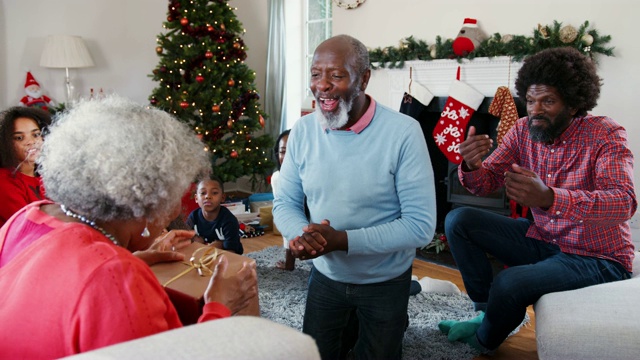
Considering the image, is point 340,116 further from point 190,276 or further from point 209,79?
point 209,79

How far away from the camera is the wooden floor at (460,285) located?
2.47 m

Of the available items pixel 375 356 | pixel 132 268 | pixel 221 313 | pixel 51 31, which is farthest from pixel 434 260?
pixel 51 31

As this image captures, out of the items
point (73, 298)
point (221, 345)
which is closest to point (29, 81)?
point (73, 298)

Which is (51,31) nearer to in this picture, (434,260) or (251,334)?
(434,260)

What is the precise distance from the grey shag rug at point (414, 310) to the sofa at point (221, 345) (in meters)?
1.78

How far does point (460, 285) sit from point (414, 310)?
0.57m

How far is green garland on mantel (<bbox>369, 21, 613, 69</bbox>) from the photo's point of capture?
308 cm

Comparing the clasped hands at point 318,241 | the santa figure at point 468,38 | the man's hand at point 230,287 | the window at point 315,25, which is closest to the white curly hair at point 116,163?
the man's hand at point 230,287

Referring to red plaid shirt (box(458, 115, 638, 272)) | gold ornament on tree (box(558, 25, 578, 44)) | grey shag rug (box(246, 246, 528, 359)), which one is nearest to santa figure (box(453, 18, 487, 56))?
gold ornament on tree (box(558, 25, 578, 44))

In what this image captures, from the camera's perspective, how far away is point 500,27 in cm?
357

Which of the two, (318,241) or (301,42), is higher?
(301,42)

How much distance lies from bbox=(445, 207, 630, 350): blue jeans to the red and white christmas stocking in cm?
133

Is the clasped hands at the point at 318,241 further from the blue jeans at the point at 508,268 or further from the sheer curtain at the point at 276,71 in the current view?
the sheer curtain at the point at 276,71

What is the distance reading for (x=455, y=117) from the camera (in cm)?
377
